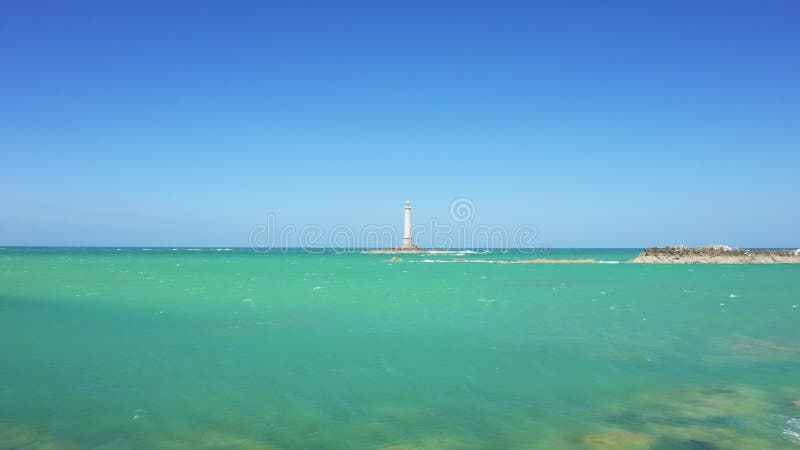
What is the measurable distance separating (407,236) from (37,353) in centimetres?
11353

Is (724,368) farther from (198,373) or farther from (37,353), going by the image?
(37,353)

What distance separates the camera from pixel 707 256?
72.0 m

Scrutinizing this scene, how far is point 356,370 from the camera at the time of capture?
10727mm

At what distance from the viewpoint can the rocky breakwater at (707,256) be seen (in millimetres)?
70188

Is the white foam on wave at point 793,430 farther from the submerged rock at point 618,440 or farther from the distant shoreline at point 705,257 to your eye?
the distant shoreline at point 705,257

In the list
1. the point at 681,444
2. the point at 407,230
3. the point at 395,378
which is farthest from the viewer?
the point at 407,230

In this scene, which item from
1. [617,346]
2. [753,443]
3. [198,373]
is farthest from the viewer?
[617,346]

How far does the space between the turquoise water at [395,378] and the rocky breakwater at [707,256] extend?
2111 inches

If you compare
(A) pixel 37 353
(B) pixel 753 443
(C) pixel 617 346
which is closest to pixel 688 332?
(C) pixel 617 346

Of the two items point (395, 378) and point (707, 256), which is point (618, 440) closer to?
point (395, 378)

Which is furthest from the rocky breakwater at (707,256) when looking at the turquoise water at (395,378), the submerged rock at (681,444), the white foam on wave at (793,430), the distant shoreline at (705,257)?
the submerged rock at (681,444)

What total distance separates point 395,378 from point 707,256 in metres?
73.6

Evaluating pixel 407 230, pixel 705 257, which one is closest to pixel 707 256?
pixel 705 257

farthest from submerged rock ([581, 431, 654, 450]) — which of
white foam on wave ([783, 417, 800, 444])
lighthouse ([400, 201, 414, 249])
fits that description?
lighthouse ([400, 201, 414, 249])
